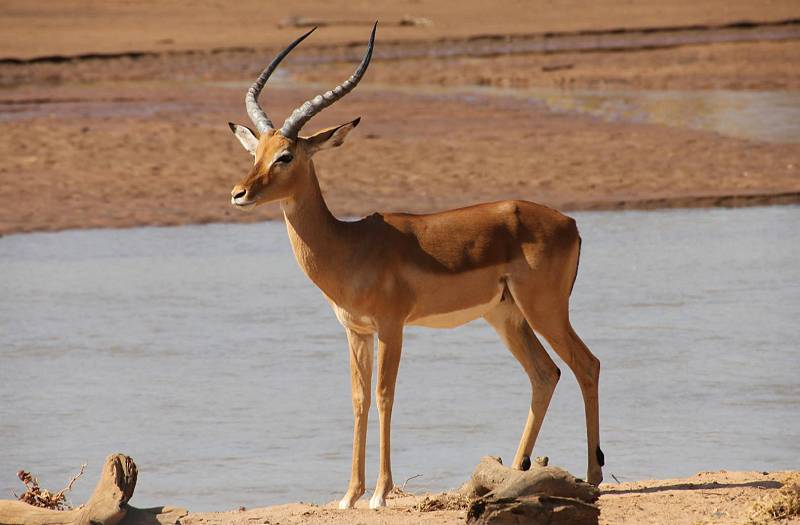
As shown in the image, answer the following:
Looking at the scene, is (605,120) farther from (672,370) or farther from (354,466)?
(354,466)

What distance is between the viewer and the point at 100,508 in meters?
6.31

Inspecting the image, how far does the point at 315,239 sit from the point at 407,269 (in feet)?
1.57

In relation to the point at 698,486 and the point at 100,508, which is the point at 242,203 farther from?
the point at 698,486

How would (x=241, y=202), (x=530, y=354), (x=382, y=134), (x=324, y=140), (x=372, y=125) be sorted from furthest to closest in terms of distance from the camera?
(x=372, y=125), (x=382, y=134), (x=530, y=354), (x=324, y=140), (x=241, y=202)

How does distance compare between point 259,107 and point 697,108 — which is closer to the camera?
point 259,107

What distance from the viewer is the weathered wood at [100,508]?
20.6 feet

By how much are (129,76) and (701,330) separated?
74.2ft

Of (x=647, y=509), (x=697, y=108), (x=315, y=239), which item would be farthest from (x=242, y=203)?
(x=697, y=108)

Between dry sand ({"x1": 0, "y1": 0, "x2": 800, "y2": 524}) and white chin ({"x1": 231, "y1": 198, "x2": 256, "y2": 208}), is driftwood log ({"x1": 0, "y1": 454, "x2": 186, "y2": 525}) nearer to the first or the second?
dry sand ({"x1": 0, "y1": 0, "x2": 800, "y2": 524})

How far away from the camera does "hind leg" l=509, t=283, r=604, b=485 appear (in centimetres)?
749

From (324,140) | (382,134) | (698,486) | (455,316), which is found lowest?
(698,486)

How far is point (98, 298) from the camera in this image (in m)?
12.8

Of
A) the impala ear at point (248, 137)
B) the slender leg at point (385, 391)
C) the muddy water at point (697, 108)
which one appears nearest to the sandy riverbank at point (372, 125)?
the muddy water at point (697, 108)

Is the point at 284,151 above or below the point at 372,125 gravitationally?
below
